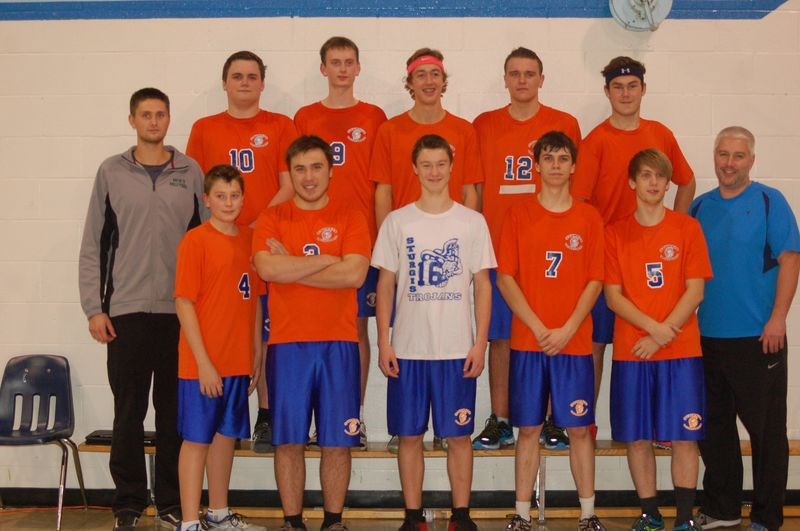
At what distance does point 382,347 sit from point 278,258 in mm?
649

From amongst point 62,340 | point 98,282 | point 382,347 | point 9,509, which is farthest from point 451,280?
point 9,509

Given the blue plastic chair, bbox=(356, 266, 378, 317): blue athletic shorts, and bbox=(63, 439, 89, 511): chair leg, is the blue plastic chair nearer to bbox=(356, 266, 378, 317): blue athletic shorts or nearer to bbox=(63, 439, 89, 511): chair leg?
bbox=(63, 439, 89, 511): chair leg

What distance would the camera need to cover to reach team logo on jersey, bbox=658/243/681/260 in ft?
13.0

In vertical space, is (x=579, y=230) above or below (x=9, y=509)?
above

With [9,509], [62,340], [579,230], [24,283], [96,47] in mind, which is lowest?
[9,509]

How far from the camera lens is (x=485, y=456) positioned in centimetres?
455

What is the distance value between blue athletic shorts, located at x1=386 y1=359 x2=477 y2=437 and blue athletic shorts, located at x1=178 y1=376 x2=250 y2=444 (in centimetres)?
76

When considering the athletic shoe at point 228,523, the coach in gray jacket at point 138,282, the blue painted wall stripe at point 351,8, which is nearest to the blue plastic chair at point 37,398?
the coach in gray jacket at point 138,282

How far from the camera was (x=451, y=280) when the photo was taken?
384cm

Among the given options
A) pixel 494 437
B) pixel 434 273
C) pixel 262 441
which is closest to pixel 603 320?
pixel 494 437

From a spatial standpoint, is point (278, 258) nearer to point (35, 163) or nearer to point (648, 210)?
point (648, 210)

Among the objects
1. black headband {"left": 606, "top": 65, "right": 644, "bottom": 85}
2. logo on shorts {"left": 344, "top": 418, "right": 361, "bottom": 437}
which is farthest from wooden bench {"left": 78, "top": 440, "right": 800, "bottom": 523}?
black headband {"left": 606, "top": 65, "right": 644, "bottom": 85}

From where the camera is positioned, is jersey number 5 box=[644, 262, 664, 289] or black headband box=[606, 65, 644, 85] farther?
black headband box=[606, 65, 644, 85]

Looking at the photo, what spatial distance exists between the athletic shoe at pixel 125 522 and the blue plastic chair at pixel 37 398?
25.0 inches
